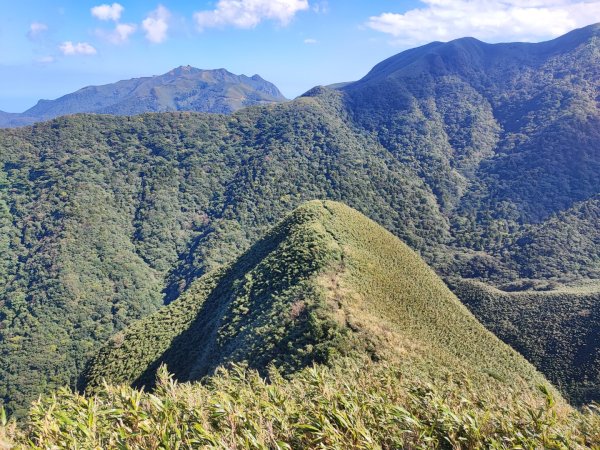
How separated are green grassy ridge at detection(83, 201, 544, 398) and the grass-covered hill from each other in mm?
175

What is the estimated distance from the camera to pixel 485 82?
187m

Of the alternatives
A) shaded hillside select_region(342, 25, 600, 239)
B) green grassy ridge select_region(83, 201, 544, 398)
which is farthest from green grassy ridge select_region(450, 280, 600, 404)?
shaded hillside select_region(342, 25, 600, 239)

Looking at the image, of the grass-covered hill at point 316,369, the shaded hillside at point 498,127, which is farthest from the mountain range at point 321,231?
the shaded hillside at point 498,127

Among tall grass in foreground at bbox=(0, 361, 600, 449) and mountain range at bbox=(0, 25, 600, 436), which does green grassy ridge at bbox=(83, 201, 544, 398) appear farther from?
tall grass in foreground at bbox=(0, 361, 600, 449)

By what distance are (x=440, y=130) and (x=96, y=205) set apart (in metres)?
122

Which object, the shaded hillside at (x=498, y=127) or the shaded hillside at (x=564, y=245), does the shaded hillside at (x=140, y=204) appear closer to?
the shaded hillside at (x=498, y=127)

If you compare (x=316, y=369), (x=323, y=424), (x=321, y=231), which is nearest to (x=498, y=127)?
(x=321, y=231)

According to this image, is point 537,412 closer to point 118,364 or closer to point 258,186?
point 118,364

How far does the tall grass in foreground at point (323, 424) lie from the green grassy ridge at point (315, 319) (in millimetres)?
16891

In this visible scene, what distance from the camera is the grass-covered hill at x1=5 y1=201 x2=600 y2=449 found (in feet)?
36.9

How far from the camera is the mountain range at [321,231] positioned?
135 feet

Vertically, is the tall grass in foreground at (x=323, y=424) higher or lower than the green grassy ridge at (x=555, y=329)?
higher

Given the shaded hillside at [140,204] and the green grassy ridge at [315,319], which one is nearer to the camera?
the green grassy ridge at [315,319]

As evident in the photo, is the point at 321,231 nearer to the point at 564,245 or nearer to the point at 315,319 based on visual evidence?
the point at 315,319
